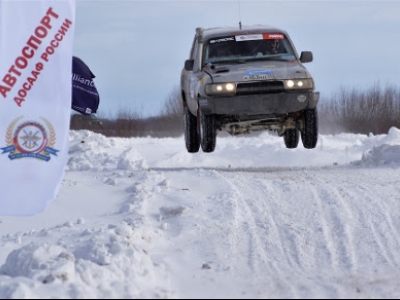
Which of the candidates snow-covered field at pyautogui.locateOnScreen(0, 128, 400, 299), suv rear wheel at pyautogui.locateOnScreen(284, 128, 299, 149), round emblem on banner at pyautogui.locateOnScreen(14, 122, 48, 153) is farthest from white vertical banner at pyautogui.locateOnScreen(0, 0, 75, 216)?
suv rear wheel at pyautogui.locateOnScreen(284, 128, 299, 149)

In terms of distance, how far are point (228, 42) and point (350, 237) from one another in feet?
9.93

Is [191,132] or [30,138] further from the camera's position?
[191,132]

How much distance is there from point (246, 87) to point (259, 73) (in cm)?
23

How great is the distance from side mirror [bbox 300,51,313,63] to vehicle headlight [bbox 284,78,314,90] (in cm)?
127

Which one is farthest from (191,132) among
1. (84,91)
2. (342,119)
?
(342,119)

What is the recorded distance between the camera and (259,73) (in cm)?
1042

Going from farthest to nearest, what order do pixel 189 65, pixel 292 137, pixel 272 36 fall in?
pixel 292 137 < pixel 272 36 < pixel 189 65

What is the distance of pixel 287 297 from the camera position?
784cm

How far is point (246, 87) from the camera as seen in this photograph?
34.3 feet

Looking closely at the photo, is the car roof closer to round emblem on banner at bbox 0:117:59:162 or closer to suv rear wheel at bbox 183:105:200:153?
suv rear wheel at bbox 183:105:200:153

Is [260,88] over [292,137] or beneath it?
over

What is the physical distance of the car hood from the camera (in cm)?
1044

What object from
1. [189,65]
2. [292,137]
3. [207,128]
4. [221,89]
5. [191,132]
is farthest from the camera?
[292,137]

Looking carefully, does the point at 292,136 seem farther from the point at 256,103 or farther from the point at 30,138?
the point at 30,138
